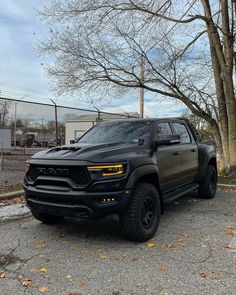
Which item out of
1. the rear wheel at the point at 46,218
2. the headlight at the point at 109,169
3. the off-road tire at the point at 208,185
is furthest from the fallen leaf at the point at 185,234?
the off-road tire at the point at 208,185

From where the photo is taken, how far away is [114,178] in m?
4.57

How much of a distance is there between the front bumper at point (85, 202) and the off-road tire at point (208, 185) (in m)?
3.73

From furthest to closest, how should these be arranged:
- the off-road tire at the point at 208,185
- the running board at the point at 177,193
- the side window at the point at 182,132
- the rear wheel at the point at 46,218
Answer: the off-road tire at the point at 208,185 → the side window at the point at 182,132 → the running board at the point at 177,193 → the rear wheel at the point at 46,218

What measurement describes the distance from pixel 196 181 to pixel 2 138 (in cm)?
590

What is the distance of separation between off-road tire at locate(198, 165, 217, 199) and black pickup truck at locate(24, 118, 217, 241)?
1835 millimetres

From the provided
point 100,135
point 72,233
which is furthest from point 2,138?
point 72,233

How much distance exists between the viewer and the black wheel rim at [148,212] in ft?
16.3

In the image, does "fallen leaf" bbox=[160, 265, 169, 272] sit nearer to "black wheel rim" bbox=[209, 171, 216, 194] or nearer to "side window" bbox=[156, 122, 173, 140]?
"side window" bbox=[156, 122, 173, 140]

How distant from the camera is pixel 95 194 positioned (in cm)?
447

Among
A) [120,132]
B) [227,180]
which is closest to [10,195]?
[120,132]

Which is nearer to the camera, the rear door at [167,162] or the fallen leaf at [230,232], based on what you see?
the fallen leaf at [230,232]

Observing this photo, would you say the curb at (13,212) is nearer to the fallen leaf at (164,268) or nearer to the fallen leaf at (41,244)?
the fallen leaf at (41,244)

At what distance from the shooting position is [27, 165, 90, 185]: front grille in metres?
4.57

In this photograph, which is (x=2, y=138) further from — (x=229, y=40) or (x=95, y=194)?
(x=229, y=40)
